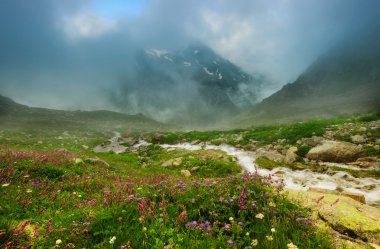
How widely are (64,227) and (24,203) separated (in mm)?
Answer: 1970

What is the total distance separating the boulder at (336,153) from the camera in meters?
18.5

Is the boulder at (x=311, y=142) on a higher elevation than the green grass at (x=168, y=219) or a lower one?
higher

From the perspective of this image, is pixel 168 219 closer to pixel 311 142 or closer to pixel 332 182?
pixel 332 182

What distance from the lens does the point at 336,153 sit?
18828mm

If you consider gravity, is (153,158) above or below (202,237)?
below

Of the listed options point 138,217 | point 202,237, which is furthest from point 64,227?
point 202,237

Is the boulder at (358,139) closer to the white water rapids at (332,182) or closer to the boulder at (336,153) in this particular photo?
the boulder at (336,153)

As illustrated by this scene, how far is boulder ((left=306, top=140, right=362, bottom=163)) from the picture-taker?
727 inches

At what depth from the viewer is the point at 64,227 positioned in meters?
4.32

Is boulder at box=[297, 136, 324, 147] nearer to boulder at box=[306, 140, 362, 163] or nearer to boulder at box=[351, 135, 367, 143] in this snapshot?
boulder at box=[351, 135, 367, 143]

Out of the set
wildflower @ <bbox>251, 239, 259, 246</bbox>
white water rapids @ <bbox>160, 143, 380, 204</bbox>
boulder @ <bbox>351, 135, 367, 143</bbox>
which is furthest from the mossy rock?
boulder @ <bbox>351, 135, 367, 143</bbox>

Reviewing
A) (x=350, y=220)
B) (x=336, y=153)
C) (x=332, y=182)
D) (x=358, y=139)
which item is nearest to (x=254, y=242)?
(x=350, y=220)

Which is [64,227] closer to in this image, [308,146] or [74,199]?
[74,199]

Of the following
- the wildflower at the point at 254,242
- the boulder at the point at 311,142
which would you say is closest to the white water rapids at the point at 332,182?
the boulder at the point at 311,142
